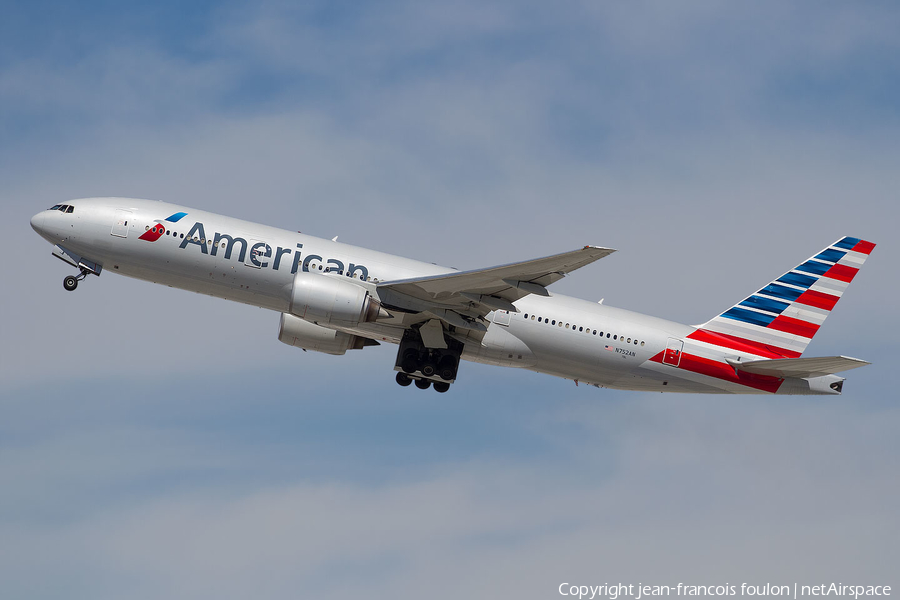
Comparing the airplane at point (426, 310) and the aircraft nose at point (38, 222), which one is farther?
the aircraft nose at point (38, 222)

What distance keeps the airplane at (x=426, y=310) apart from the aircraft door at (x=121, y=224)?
50 millimetres

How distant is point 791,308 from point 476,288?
569 inches

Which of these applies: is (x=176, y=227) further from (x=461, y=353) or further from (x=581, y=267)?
(x=581, y=267)

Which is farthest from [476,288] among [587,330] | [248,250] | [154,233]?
[154,233]

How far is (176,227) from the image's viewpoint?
107 feet

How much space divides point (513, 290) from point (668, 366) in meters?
7.31

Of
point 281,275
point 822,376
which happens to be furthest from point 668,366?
point 281,275

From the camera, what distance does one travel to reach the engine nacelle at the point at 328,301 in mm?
31250

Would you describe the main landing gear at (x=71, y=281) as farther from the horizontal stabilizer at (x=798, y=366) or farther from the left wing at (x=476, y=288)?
the horizontal stabilizer at (x=798, y=366)

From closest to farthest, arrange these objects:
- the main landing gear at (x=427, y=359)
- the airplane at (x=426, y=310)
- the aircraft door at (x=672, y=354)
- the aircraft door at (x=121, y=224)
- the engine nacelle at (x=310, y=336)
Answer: the airplane at (x=426, y=310), the aircraft door at (x=121, y=224), the main landing gear at (x=427, y=359), the aircraft door at (x=672, y=354), the engine nacelle at (x=310, y=336)

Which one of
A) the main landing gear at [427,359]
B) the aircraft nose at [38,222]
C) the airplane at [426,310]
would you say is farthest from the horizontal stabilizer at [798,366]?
the aircraft nose at [38,222]

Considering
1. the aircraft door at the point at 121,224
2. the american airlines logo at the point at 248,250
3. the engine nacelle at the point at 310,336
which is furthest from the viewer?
the engine nacelle at the point at 310,336

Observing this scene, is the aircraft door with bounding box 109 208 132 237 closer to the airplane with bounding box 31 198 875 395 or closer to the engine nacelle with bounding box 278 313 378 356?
the airplane with bounding box 31 198 875 395

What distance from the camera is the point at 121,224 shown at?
3266cm
